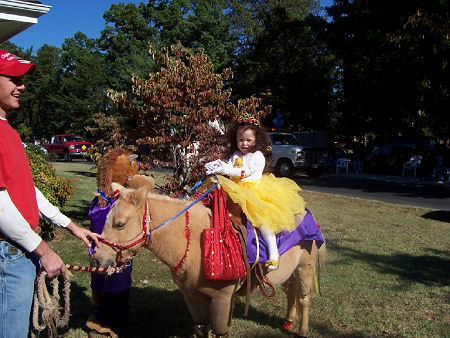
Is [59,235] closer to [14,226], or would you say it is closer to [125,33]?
[14,226]

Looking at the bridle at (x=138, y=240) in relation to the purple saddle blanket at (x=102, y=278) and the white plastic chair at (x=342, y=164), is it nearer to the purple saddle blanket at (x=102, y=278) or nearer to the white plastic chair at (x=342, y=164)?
the purple saddle blanket at (x=102, y=278)

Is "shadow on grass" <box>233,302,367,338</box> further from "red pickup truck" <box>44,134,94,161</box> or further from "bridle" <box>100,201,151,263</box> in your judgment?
"red pickup truck" <box>44,134,94,161</box>

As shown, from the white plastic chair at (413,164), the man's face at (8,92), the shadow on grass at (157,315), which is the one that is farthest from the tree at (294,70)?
the man's face at (8,92)

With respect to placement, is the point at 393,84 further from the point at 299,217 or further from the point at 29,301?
the point at 29,301

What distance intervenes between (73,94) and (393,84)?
33.0 m

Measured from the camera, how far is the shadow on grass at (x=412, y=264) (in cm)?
580

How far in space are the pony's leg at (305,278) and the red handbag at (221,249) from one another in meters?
1.11

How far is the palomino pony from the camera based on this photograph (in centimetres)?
270

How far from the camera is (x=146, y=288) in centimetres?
529

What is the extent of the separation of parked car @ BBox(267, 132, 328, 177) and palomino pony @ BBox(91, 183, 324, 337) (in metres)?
16.3

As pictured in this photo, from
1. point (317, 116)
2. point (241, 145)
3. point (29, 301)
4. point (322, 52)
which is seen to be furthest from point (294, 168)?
point (29, 301)

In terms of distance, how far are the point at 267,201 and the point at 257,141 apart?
752mm

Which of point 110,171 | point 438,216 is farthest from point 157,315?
point 438,216

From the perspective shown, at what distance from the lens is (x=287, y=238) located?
12.0ft
